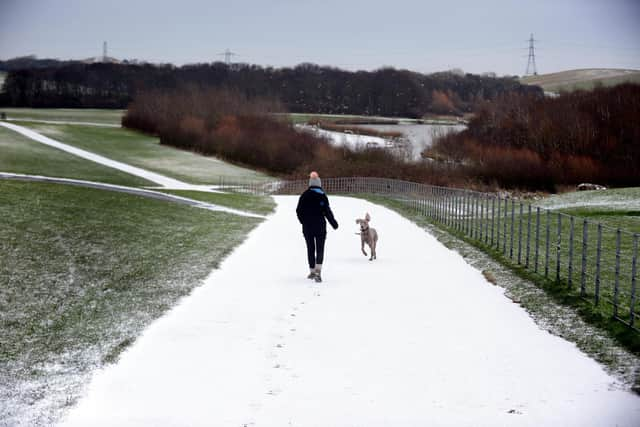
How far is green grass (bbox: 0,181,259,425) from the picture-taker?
7695mm

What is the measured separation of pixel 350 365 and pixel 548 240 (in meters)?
7.27

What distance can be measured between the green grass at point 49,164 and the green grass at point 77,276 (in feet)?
80.6

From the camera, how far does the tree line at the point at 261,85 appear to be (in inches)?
5153

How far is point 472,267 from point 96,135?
3392 inches

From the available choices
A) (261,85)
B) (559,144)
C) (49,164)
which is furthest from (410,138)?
(261,85)

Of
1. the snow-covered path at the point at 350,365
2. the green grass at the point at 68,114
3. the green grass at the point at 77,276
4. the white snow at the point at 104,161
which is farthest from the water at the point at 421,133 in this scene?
the snow-covered path at the point at 350,365

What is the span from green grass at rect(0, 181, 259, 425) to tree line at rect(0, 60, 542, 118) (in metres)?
103

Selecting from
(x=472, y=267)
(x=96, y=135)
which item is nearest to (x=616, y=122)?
(x=472, y=267)

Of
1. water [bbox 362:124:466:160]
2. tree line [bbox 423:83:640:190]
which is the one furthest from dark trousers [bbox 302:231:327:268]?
water [bbox 362:124:466:160]

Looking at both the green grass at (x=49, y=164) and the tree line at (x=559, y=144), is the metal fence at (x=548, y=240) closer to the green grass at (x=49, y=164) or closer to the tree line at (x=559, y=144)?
the green grass at (x=49, y=164)

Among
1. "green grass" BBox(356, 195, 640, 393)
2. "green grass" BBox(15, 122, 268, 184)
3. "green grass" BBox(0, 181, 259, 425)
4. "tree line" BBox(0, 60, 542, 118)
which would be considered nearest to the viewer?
"green grass" BBox(0, 181, 259, 425)

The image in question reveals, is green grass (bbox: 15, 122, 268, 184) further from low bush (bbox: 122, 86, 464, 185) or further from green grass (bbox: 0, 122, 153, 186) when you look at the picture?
green grass (bbox: 0, 122, 153, 186)

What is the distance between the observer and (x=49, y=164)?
57.1m

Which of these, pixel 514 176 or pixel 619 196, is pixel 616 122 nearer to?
pixel 514 176
